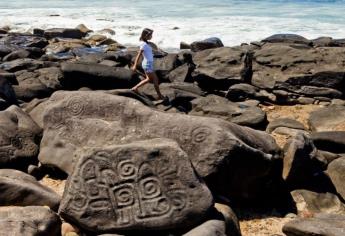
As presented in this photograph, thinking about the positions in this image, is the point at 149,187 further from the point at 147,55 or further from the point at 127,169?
the point at 147,55

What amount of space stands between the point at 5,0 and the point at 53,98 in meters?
40.1

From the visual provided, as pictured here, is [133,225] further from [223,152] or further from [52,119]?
[52,119]

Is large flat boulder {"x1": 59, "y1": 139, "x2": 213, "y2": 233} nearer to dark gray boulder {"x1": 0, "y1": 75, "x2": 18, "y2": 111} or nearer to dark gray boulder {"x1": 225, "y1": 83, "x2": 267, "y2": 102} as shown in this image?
dark gray boulder {"x1": 0, "y1": 75, "x2": 18, "y2": 111}

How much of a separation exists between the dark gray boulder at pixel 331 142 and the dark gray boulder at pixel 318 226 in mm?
2539

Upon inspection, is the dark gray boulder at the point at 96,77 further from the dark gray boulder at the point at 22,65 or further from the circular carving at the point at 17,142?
the circular carving at the point at 17,142

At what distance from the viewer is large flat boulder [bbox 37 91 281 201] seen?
21.5 feet

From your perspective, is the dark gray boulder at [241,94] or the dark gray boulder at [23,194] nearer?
the dark gray boulder at [23,194]

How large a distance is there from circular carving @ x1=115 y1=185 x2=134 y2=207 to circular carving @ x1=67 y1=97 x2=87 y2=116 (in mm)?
2235

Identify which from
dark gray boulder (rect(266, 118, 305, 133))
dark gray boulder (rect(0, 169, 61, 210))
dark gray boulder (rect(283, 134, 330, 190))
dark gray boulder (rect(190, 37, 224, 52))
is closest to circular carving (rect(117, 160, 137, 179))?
dark gray boulder (rect(0, 169, 61, 210))

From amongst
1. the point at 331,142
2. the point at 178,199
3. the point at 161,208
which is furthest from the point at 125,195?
the point at 331,142

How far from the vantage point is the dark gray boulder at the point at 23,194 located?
591 centimetres

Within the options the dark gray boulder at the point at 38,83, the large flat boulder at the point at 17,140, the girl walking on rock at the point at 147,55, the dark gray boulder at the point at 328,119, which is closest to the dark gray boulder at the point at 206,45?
the dark gray boulder at the point at 38,83

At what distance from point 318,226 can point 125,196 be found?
6.96 ft

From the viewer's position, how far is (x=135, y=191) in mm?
5703
